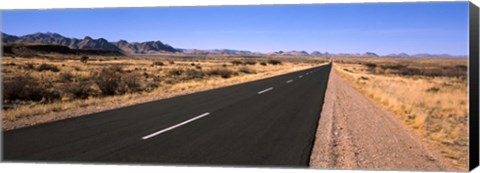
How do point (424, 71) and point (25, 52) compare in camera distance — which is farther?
point (25, 52)

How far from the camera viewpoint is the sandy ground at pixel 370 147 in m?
7.33

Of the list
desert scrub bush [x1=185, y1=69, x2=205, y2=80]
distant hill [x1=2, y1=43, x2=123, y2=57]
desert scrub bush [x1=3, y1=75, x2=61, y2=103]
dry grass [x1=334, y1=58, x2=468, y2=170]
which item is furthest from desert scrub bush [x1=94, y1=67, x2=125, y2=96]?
distant hill [x1=2, y1=43, x2=123, y2=57]

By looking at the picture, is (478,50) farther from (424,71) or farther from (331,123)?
(424,71)

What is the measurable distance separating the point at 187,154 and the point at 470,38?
5.46 metres

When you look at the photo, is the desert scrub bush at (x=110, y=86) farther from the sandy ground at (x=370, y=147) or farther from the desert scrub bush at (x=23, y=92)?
the sandy ground at (x=370, y=147)

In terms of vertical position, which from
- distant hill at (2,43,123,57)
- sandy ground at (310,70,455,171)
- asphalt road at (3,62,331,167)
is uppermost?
distant hill at (2,43,123,57)

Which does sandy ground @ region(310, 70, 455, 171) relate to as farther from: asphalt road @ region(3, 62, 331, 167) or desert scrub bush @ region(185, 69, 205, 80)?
desert scrub bush @ region(185, 69, 205, 80)

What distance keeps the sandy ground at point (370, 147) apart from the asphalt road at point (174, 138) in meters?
0.34

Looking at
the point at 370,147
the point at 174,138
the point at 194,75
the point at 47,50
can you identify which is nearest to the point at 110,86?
the point at 174,138

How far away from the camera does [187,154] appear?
7.36 metres

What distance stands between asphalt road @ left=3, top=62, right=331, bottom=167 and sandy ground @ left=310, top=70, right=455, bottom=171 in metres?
0.34

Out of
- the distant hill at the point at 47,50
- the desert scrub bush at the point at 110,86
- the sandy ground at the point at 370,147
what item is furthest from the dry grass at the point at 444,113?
the distant hill at the point at 47,50

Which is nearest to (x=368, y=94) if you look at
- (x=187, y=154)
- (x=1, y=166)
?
(x=187, y=154)

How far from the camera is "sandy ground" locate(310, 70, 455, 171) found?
7328 mm
